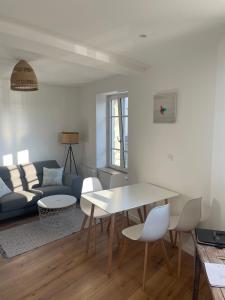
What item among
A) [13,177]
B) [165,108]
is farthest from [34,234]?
[165,108]

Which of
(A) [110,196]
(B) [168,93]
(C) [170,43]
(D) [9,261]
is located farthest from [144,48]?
(D) [9,261]

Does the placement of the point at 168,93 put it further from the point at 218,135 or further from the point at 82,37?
the point at 82,37

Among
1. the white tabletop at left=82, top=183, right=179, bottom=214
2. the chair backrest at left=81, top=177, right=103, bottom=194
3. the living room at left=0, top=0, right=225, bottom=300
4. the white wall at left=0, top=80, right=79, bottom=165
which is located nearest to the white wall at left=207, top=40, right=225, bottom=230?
the living room at left=0, top=0, right=225, bottom=300

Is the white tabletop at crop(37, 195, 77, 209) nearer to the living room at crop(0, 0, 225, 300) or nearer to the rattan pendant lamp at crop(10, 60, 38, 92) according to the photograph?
the living room at crop(0, 0, 225, 300)

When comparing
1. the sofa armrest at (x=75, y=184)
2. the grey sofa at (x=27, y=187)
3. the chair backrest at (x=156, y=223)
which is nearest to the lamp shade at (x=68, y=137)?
the grey sofa at (x=27, y=187)

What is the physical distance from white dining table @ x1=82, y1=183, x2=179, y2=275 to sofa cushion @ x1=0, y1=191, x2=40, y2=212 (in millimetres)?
1329

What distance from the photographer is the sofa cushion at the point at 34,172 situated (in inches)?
163

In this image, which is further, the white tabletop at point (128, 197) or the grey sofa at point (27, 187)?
the grey sofa at point (27, 187)

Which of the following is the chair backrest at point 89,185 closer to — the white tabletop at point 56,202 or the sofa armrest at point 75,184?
the white tabletop at point 56,202

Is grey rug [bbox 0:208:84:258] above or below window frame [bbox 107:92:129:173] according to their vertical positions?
below

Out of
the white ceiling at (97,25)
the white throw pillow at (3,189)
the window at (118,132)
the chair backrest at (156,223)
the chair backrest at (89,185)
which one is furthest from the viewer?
the window at (118,132)

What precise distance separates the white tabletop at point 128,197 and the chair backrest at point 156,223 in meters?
0.32

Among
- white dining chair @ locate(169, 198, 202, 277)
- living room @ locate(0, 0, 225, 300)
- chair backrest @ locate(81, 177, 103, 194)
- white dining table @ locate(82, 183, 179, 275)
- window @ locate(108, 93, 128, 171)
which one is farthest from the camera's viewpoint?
window @ locate(108, 93, 128, 171)

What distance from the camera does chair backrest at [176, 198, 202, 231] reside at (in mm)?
2232
